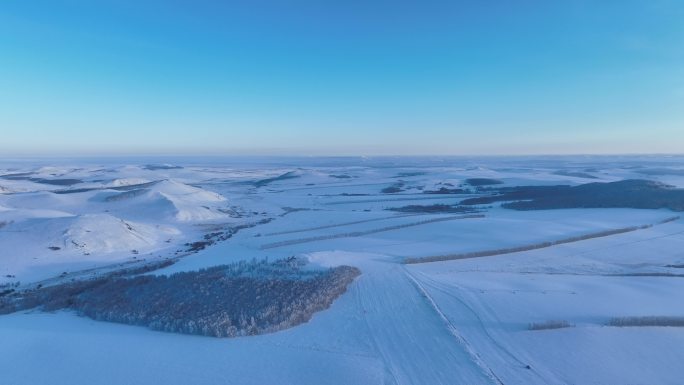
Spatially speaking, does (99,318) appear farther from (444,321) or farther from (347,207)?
(347,207)

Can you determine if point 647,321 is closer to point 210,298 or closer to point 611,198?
point 210,298

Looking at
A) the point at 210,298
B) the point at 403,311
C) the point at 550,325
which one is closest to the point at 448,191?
the point at 403,311

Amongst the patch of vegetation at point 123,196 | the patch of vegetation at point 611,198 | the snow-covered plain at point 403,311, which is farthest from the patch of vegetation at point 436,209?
the patch of vegetation at point 123,196

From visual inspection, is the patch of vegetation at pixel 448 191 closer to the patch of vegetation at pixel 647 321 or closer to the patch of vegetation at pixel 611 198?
the patch of vegetation at pixel 611 198

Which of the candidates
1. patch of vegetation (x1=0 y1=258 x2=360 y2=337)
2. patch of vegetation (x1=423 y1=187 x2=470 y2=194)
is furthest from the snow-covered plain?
patch of vegetation (x1=423 y1=187 x2=470 y2=194)

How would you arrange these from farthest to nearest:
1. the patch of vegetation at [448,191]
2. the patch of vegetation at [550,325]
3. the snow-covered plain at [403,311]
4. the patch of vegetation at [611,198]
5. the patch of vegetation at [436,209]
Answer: the patch of vegetation at [448,191] → the patch of vegetation at [436,209] → the patch of vegetation at [611,198] → the patch of vegetation at [550,325] → the snow-covered plain at [403,311]

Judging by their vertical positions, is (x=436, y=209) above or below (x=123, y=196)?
below

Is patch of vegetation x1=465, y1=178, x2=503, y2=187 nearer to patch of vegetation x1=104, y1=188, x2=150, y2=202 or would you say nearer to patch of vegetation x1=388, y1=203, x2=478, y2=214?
patch of vegetation x1=388, y1=203, x2=478, y2=214

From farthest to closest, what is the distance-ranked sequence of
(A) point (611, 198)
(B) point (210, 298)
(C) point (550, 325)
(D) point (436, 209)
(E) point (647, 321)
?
(D) point (436, 209) → (A) point (611, 198) → (B) point (210, 298) → (E) point (647, 321) → (C) point (550, 325)
